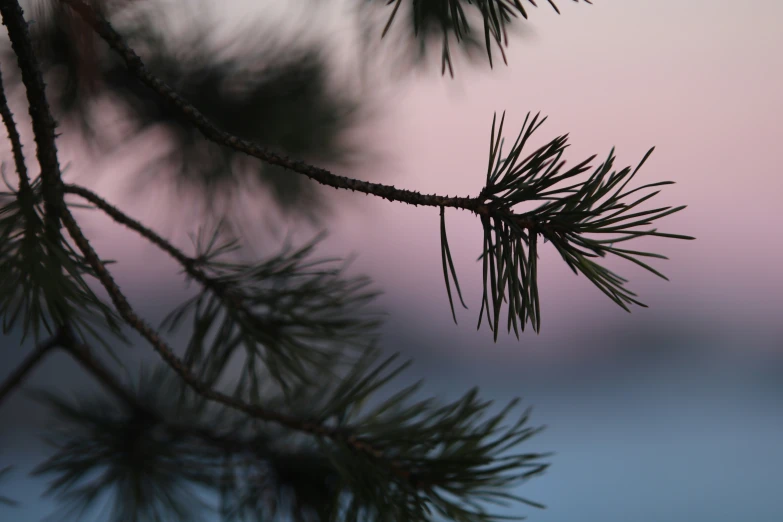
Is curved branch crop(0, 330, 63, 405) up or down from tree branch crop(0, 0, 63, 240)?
down

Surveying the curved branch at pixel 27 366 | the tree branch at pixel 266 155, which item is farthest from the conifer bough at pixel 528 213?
the curved branch at pixel 27 366

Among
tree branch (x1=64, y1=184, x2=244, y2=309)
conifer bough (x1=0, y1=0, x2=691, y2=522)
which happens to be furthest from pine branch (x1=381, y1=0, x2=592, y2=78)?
tree branch (x1=64, y1=184, x2=244, y2=309)

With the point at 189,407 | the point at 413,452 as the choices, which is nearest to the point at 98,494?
the point at 189,407

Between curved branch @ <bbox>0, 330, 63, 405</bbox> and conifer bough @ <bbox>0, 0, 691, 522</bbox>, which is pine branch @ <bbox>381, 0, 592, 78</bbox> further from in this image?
curved branch @ <bbox>0, 330, 63, 405</bbox>

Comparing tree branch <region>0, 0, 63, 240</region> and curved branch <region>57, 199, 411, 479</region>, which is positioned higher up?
tree branch <region>0, 0, 63, 240</region>

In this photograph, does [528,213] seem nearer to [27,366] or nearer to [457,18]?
[457,18]

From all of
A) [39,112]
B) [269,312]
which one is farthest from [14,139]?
[269,312]

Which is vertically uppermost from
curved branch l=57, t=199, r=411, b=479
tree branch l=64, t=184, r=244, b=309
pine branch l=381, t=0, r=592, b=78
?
pine branch l=381, t=0, r=592, b=78

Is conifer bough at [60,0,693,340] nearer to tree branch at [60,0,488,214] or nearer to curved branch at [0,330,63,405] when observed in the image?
tree branch at [60,0,488,214]

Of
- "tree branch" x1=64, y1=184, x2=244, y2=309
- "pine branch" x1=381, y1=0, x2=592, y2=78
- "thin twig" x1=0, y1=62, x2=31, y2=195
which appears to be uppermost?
"pine branch" x1=381, y1=0, x2=592, y2=78

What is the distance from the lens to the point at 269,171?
42 centimetres

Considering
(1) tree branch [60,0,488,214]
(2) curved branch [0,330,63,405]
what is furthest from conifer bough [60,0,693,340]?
(2) curved branch [0,330,63,405]

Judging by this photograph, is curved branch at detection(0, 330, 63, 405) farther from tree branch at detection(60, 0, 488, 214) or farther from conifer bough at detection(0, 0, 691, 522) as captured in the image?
tree branch at detection(60, 0, 488, 214)

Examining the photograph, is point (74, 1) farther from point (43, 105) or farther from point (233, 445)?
point (233, 445)
